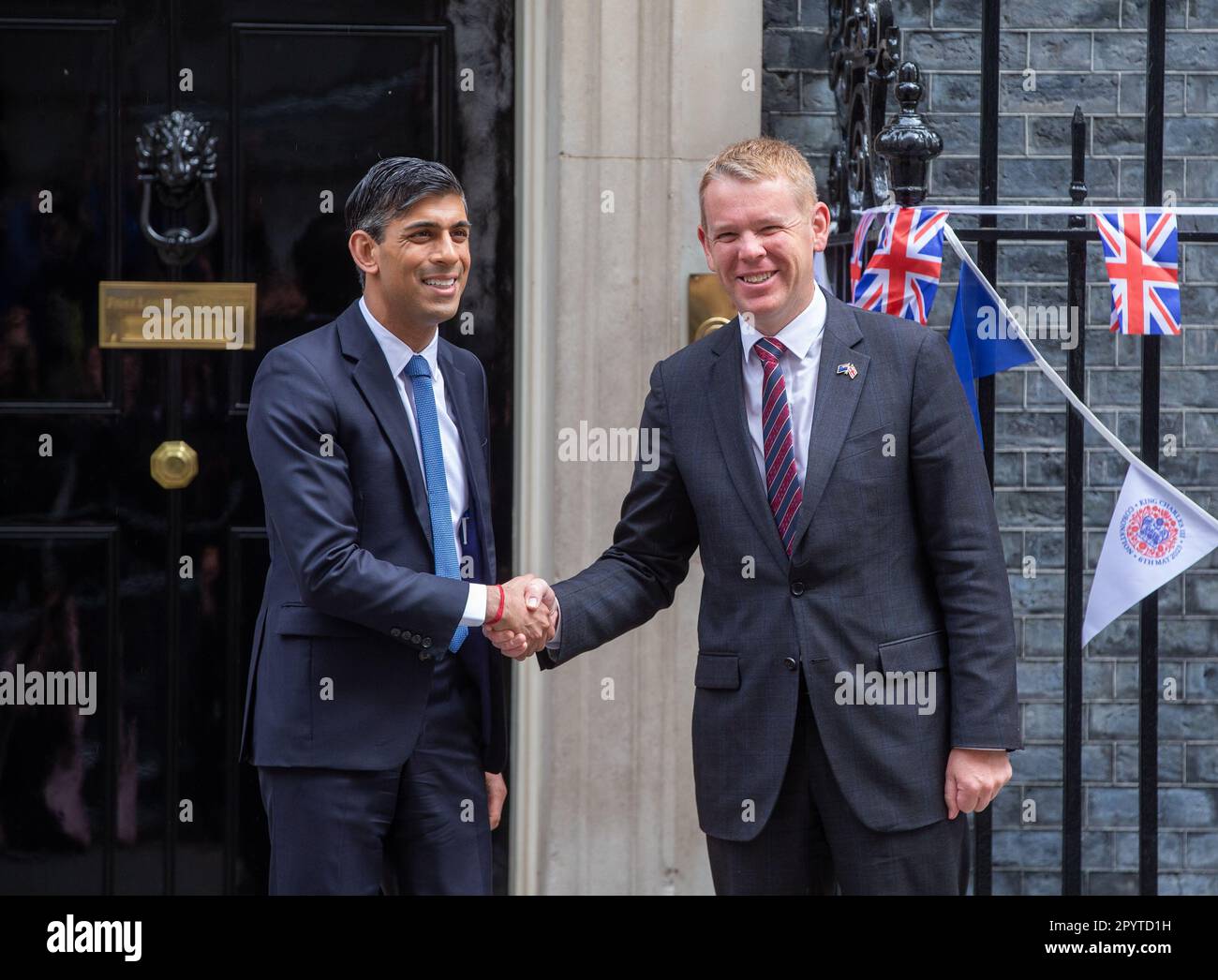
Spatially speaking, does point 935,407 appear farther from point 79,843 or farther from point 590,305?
point 79,843

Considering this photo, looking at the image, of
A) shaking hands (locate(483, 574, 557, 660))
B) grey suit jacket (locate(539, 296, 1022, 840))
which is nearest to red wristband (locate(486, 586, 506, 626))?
shaking hands (locate(483, 574, 557, 660))

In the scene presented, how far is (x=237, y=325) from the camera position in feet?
15.5

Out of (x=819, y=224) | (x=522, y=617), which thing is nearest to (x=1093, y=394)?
(x=819, y=224)

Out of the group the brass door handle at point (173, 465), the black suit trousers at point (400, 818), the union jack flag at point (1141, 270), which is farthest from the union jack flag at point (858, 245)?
the brass door handle at point (173, 465)

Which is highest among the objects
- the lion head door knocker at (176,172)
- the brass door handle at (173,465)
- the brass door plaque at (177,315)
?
the lion head door knocker at (176,172)

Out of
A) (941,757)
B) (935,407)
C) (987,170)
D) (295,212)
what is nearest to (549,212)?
(295,212)

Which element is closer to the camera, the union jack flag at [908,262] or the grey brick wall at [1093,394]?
the union jack flag at [908,262]

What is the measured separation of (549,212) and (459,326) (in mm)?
456

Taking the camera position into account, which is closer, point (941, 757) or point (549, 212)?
point (941, 757)

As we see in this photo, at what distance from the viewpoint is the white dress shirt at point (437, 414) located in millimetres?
3258

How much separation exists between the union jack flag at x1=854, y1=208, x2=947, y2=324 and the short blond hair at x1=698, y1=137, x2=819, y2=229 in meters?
0.68

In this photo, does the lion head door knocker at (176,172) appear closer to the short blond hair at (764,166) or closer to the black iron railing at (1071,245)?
the black iron railing at (1071,245)

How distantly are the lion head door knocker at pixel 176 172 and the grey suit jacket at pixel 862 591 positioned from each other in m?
2.14

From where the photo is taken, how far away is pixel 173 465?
4.70m
